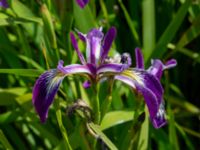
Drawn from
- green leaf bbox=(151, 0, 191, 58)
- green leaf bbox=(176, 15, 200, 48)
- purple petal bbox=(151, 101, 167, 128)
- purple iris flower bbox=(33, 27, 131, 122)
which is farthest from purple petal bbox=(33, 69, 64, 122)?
green leaf bbox=(176, 15, 200, 48)

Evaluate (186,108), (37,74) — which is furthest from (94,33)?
(186,108)

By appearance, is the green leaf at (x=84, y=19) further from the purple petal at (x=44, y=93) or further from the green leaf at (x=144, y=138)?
the purple petal at (x=44, y=93)

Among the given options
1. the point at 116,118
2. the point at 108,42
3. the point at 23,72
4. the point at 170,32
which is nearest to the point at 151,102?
the point at 108,42

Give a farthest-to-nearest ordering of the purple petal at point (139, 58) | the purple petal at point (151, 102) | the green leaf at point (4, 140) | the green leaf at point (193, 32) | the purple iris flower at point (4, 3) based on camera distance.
Answer: the green leaf at point (193, 32), the purple iris flower at point (4, 3), the purple petal at point (139, 58), the green leaf at point (4, 140), the purple petal at point (151, 102)

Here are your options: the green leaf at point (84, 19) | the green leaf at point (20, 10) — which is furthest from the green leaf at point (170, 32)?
the green leaf at point (20, 10)

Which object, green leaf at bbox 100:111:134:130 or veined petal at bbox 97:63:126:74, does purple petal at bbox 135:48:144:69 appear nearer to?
veined petal at bbox 97:63:126:74

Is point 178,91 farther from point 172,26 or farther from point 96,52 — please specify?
point 96,52

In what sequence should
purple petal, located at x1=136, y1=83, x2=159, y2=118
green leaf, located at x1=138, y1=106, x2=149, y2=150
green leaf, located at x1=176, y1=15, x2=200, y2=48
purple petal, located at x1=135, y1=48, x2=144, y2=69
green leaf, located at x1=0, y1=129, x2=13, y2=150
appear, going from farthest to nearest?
green leaf, located at x1=176, y1=15, x2=200, y2=48 < green leaf, located at x1=138, y1=106, x2=149, y2=150 < purple petal, located at x1=135, y1=48, x2=144, y2=69 < green leaf, located at x1=0, y1=129, x2=13, y2=150 < purple petal, located at x1=136, y1=83, x2=159, y2=118
